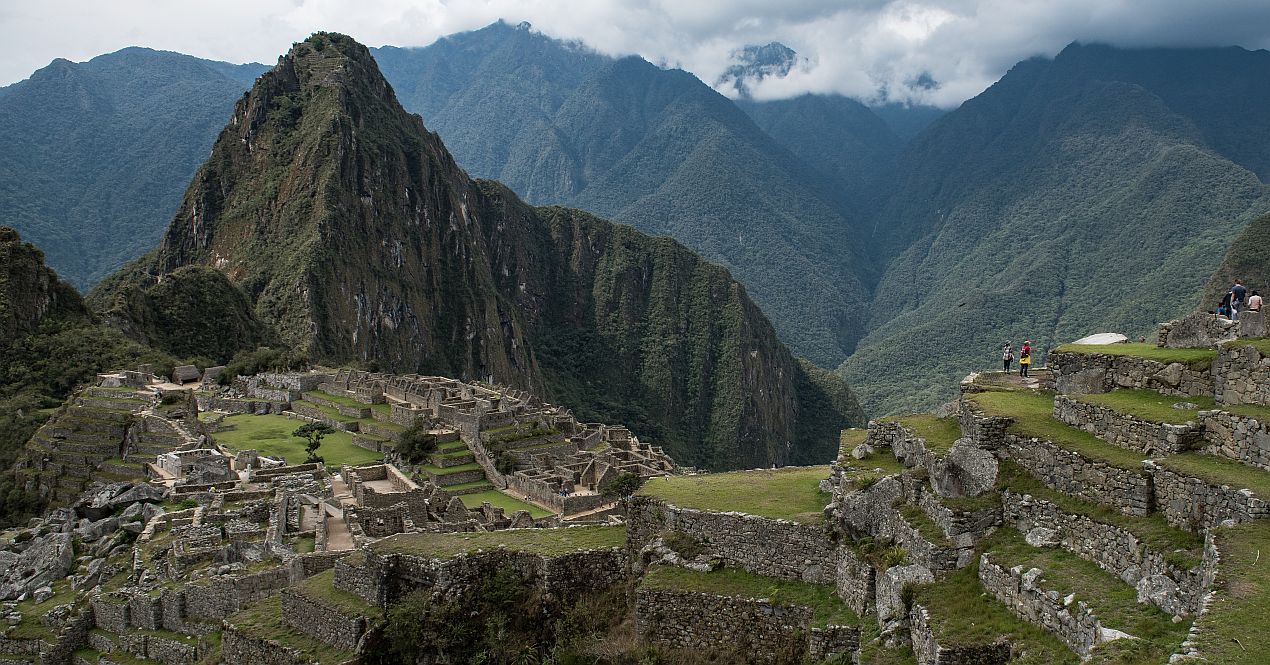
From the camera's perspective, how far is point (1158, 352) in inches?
489

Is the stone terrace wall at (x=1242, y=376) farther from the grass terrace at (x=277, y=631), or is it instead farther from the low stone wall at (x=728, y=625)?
the grass terrace at (x=277, y=631)

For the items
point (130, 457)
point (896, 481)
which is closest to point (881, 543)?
point (896, 481)

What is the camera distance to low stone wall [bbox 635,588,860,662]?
37.7 ft

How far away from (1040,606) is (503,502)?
3074 cm

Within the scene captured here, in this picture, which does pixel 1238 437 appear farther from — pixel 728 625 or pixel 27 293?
pixel 27 293

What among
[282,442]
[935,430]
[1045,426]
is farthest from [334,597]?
[282,442]

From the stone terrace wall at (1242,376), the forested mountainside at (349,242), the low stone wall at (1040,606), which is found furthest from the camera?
the forested mountainside at (349,242)

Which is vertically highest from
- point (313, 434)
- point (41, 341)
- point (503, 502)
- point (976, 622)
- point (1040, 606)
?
point (41, 341)

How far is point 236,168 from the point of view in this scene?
16612cm

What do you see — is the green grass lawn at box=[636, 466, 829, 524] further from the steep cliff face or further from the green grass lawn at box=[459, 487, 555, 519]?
the steep cliff face

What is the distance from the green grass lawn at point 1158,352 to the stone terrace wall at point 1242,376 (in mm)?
440

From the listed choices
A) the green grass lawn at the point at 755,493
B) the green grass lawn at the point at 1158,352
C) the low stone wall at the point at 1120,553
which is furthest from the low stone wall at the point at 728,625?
the green grass lawn at the point at 1158,352

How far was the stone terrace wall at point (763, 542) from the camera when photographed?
1230 centimetres

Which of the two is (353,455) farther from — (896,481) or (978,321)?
(978,321)
